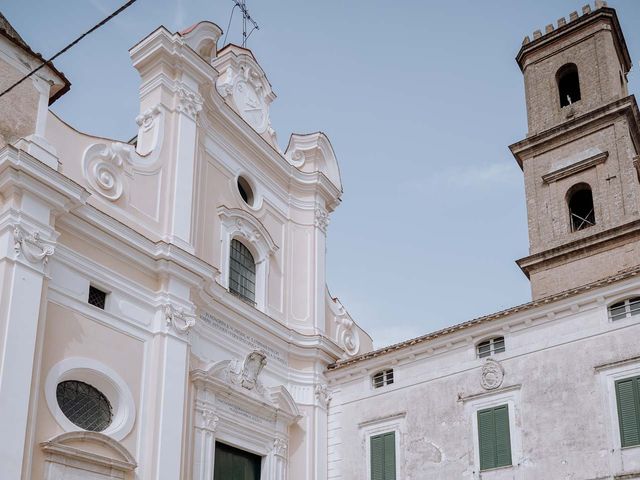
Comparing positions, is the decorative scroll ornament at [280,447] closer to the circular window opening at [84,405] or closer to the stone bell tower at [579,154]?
the circular window opening at [84,405]

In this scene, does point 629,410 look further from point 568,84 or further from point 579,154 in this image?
point 568,84

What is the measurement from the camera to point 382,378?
21406 mm

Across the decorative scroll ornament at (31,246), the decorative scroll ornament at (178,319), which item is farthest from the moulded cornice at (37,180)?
the decorative scroll ornament at (178,319)

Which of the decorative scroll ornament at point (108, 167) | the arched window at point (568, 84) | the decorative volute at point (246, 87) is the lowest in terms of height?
the decorative scroll ornament at point (108, 167)

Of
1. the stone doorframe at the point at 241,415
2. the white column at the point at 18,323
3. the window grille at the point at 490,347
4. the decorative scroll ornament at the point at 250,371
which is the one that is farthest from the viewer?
the decorative scroll ornament at the point at 250,371

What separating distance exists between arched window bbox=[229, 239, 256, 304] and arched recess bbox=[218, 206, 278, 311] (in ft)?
0.34

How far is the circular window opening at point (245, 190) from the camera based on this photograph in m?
23.3

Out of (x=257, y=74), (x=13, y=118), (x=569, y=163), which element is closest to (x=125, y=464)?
(x=13, y=118)

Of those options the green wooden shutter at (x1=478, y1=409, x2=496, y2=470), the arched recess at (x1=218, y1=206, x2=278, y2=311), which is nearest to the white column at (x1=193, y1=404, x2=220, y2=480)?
the arched recess at (x1=218, y1=206, x2=278, y2=311)

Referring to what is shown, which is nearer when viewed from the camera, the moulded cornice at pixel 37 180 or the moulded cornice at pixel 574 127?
the moulded cornice at pixel 37 180

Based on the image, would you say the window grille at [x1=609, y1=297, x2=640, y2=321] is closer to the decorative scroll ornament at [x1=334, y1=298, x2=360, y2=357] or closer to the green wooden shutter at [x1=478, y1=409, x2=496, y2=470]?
the green wooden shutter at [x1=478, y1=409, x2=496, y2=470]

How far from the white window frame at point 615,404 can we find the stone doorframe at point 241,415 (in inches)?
300

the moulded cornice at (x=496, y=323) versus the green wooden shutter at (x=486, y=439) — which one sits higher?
the moulded cornice at (x=496, y=323)

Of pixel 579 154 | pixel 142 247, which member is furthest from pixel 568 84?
pixel 142 247
